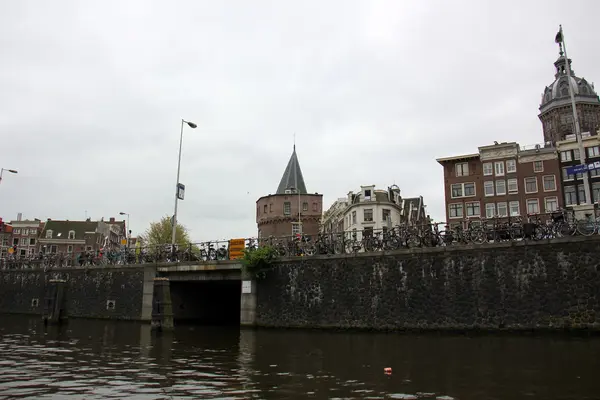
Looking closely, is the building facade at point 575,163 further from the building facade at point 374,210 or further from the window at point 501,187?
the building facade at point 374,210

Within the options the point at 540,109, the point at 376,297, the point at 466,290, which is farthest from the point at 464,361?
the point at 540,109

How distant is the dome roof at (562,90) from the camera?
96.8 meters

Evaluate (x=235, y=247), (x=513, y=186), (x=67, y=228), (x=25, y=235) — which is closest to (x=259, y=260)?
(x=235, y=247)

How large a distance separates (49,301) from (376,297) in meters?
21.5

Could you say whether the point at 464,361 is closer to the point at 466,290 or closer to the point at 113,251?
the point at 466,290

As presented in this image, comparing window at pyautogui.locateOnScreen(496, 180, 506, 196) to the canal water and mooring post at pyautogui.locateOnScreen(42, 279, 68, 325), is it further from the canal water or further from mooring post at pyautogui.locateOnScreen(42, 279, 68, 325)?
mooring post at pyautogui.locateOnScreen(42, 279, 68, 325)

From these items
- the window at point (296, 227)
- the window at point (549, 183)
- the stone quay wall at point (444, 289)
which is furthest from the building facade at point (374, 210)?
the stone quay wall at point (444, 289)

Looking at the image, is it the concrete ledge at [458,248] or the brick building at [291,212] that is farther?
the brick building at [291,212]

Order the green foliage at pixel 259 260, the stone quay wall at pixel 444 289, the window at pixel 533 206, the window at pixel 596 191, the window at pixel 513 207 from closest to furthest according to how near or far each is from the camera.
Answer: the stone quay wall at pixel 444 289 → the green foliage at pixel 259 260 → the window at pixel 596 191 → the window at pixel 533 206 → the window at pixel 513 207

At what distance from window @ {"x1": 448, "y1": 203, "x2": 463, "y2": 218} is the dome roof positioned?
156 feet

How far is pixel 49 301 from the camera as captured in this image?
3144 centimetres

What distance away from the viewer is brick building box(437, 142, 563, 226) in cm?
6122

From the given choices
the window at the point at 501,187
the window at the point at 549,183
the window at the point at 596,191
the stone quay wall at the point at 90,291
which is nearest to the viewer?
the stone quay wall at the point at 90,291

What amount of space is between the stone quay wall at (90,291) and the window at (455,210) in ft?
147
